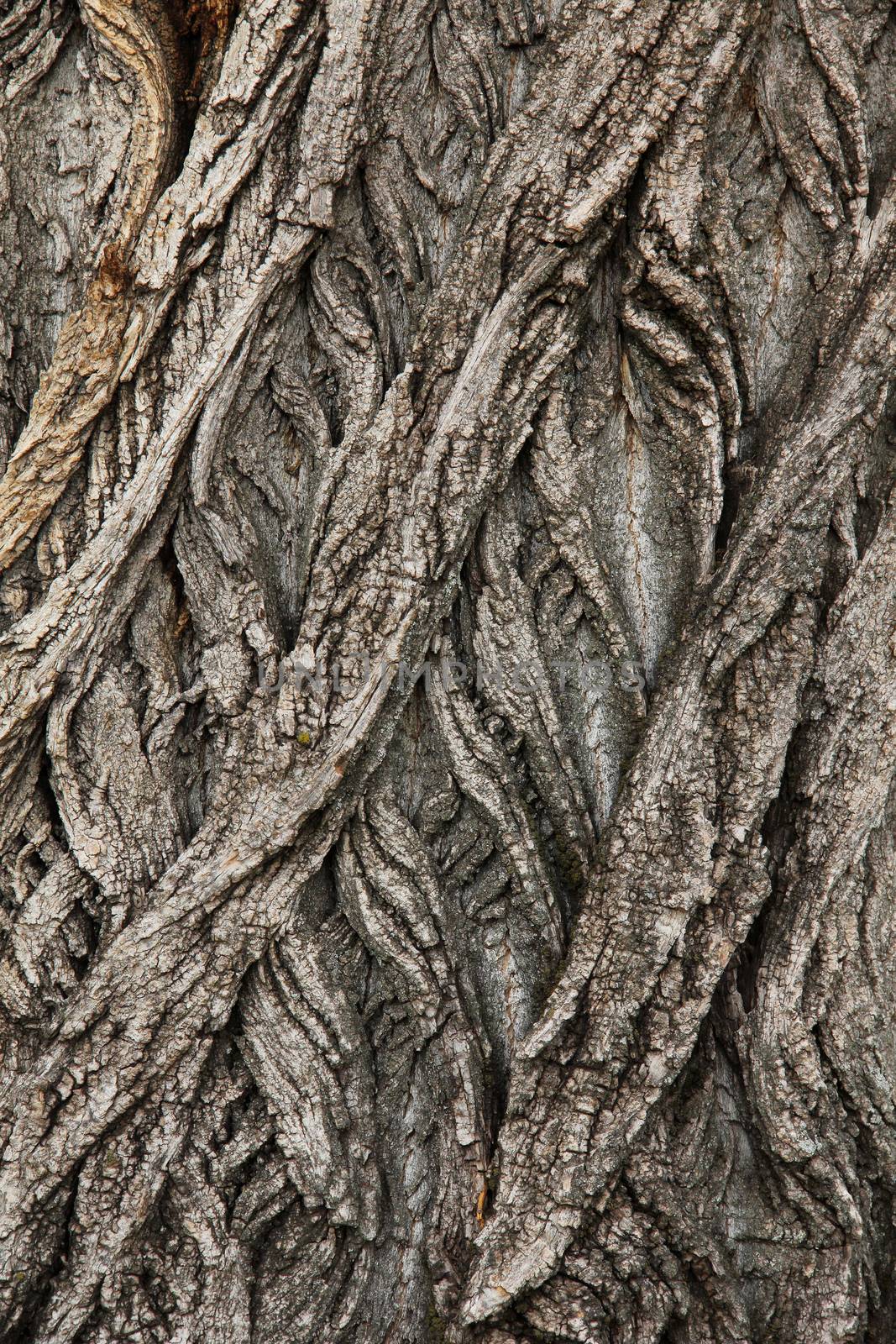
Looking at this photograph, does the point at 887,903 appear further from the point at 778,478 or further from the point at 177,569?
the point at 177,569

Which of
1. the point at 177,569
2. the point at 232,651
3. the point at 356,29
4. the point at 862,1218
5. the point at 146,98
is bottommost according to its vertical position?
the point at 862,1218

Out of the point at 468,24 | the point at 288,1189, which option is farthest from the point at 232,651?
the point at 468,24

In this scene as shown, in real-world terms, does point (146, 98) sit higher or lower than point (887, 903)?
higher

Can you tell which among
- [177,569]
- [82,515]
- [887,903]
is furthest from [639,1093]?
[82,515]

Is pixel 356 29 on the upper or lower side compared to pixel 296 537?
upper

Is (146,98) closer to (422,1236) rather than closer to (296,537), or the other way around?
(296,537)

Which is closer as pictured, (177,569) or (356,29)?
(356,29)
